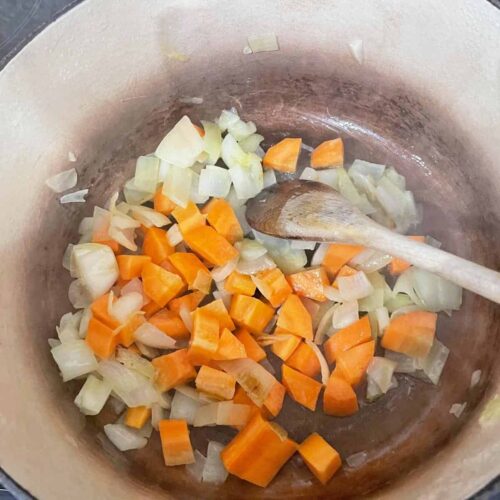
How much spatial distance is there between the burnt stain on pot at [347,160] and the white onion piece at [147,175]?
0.25 feet

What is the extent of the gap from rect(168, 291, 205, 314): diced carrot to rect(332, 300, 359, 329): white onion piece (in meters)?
0.44

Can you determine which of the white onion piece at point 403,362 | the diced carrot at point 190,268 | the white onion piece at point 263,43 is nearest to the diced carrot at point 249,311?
the diced carrot at point 190,268

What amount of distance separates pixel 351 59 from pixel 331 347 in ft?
3.22

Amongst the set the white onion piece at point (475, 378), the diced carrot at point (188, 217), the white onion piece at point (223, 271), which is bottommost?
the white onion piece at point (475, 378)

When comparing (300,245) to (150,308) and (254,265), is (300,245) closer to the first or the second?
(254,265)

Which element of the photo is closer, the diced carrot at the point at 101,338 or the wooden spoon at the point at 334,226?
the wooden spoon at the point at 334,226

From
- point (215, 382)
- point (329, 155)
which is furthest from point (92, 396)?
point (329, 155)

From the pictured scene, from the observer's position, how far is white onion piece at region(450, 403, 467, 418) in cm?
184

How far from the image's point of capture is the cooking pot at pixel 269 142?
1669 millimetres

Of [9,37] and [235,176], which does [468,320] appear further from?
[9,37]

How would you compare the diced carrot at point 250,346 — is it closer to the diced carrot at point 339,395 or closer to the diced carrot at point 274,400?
the diced carrot at point 274,400

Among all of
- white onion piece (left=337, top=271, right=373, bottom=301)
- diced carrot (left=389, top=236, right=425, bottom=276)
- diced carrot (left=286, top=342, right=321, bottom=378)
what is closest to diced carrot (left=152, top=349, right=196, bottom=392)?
diced carrot (left=286, top=342, right=321, bottom=378)

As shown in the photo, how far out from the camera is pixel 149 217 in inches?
79.0

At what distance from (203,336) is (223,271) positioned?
9.3 inches
